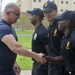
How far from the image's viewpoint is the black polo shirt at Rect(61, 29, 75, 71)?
16.5ft

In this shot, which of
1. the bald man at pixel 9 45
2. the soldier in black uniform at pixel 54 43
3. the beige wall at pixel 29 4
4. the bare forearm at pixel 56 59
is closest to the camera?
the bald man at pixel 9 45

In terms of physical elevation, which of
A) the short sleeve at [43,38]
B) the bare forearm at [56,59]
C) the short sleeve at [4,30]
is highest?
the short sleeve at [4,30]

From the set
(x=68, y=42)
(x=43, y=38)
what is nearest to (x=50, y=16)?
(x=43, y=38)

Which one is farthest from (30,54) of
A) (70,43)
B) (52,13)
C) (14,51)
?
(52,13)

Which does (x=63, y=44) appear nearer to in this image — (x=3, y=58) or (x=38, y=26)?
(x=3, y=58)

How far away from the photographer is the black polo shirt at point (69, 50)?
502 centimetres

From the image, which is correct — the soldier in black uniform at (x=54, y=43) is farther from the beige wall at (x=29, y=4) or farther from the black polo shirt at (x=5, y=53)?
the beige wall at (x=29, y=4)

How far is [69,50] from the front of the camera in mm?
5039

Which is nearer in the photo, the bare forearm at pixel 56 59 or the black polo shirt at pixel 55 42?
the bare forearm at pixel 56 59

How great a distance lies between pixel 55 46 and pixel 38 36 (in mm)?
726

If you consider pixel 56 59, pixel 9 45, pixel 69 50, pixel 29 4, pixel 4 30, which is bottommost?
pixel 29 4

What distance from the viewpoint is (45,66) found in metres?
6.65

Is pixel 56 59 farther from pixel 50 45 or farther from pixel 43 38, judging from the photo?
pixel 43 38

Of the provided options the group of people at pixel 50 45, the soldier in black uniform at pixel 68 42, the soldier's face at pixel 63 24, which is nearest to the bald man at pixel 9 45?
the group of people at pixel 50 45
